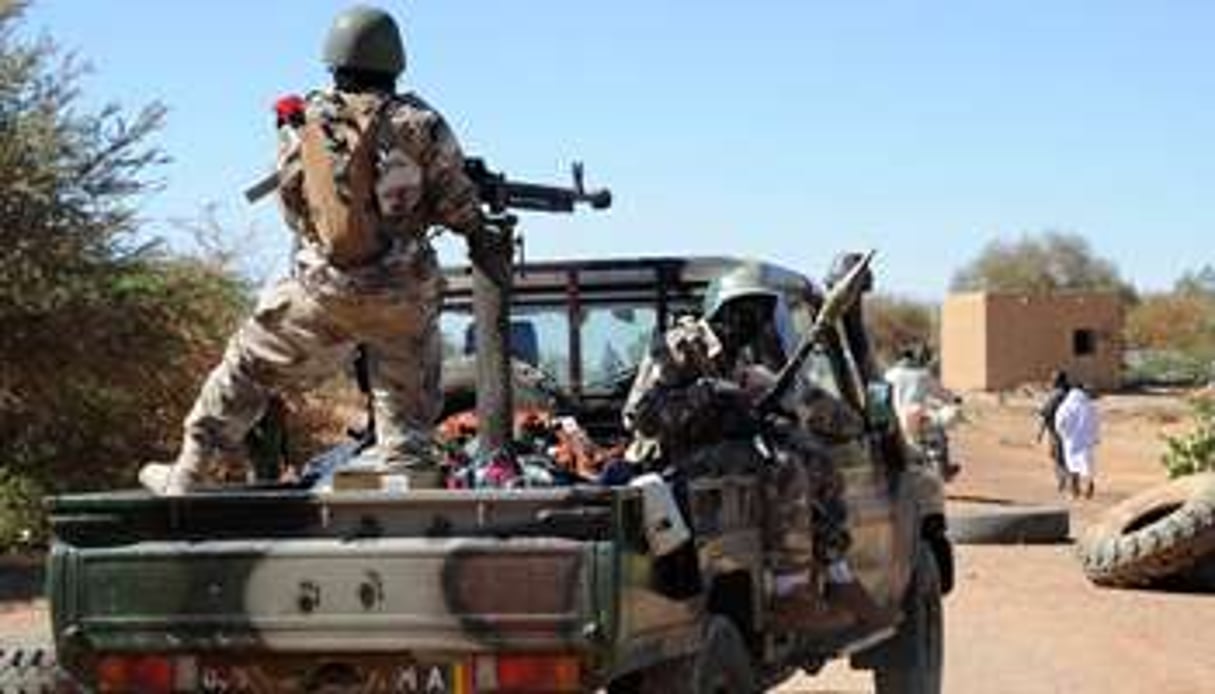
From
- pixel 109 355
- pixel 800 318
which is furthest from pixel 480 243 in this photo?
pixel 109 355

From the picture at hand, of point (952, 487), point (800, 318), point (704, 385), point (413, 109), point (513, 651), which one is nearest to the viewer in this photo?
point (513, 651)

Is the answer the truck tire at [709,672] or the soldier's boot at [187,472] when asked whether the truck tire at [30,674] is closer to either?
the soldier's boot at [187,472]

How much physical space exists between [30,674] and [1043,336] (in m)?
58.4

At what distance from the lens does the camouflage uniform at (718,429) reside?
25.7 ft

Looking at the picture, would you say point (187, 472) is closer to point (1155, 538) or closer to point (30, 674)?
point (30, 674)

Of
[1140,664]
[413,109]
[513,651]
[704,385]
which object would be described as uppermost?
[413,109]

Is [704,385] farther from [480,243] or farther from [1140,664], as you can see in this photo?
[1140,664]

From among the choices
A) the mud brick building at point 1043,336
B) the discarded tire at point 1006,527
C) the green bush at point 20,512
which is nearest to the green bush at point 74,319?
the green bush at point 20,512

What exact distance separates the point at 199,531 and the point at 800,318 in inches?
126

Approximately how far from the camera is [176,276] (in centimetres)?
2252

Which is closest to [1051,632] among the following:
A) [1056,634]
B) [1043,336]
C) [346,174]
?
[1056,634]

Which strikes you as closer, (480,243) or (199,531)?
(199,531)

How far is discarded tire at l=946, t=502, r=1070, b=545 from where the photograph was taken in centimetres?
1925

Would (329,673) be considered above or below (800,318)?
below
